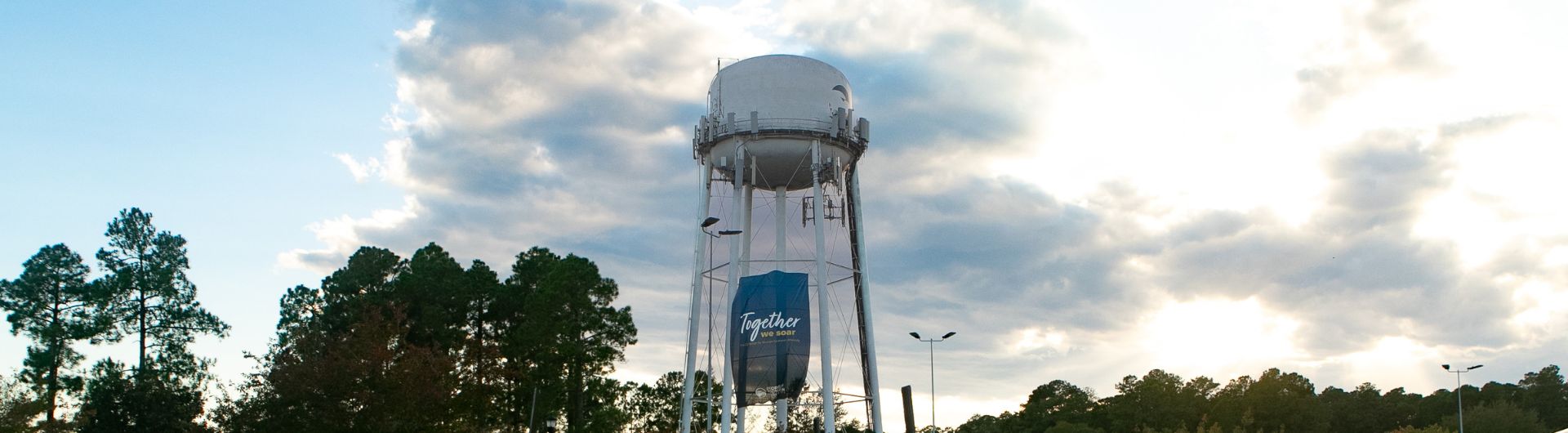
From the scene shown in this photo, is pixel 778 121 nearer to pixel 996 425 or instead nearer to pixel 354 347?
pixel 354 347

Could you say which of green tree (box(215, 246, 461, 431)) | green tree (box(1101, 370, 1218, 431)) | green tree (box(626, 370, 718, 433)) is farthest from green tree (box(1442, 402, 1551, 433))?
green tree (box(215, 246, 461, 431))

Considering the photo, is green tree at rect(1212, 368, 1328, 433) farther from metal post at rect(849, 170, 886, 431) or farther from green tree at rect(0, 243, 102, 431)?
green tree at rect(0, 243, 102, 431)

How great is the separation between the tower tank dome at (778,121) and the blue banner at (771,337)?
14.8ft

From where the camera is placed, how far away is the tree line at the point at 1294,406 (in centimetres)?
8900

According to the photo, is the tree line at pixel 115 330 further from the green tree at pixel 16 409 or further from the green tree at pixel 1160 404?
the green tree at pixel 1160 404

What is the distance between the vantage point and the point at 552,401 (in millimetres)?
61719

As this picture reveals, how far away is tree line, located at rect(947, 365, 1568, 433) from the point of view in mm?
89000

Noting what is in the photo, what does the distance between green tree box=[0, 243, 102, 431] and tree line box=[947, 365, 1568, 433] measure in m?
62.9

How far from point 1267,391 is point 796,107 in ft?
176

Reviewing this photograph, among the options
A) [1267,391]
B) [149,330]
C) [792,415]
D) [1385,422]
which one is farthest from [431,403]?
[1385,422]

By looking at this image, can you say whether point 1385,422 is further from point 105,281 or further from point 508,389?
point 105,281

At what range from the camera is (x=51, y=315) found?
6150 centimetres

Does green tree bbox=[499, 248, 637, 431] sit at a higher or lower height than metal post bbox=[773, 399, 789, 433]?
higher

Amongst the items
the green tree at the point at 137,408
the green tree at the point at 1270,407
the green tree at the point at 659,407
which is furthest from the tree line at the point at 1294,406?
the green tree at the point at 137,408
